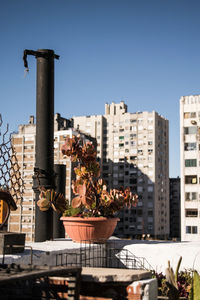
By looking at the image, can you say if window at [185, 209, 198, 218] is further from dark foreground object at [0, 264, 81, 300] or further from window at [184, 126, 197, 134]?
dark foreground object at [0, 264, 81, 300]

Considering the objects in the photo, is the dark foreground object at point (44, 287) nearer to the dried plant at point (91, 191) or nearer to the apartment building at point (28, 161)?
the dried plant at point (91, 191)

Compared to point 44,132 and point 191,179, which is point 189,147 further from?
point 44,132

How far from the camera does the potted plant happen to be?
8367 mm

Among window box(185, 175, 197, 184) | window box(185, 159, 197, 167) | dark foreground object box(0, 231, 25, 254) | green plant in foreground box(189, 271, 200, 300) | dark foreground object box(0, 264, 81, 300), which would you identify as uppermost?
window box(185, 159, 197, 167)

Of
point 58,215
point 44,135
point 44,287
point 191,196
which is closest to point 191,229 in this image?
point 191,196

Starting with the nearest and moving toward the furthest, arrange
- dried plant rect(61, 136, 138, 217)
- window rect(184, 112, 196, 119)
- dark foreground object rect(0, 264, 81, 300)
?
dark foreground object rect(0, 264, 81, 300)
dried plant rect(61, 136, 138, 217)
window rect(184, 112, 196, 119)

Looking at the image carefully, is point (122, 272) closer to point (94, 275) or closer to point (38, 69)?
point (94, 275)

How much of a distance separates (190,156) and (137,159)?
2076 inches

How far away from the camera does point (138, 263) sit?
7996mm

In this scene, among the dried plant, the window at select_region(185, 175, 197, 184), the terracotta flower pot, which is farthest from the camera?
the window at select_region(185, 175, 197, 184)

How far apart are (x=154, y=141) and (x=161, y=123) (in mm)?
8410

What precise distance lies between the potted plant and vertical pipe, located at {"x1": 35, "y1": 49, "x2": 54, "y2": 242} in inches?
20.8

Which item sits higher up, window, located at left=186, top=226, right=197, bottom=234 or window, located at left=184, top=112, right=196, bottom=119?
window, located at left=184, top=112, right=196, bottom=119

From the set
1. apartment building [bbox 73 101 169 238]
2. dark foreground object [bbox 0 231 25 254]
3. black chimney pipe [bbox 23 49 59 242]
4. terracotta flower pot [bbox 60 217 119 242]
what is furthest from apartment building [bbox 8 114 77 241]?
dark foreground object [bbox 0 231 25 254]
